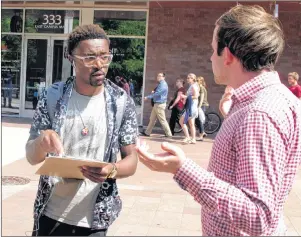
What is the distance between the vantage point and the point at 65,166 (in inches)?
86.4

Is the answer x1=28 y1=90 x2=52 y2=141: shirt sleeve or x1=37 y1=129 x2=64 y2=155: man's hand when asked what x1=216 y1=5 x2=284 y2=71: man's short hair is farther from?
x1=28 y1=90 x2=52 y2=141: shirt sleeve

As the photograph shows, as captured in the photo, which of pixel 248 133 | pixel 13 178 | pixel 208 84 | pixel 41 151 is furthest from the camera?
pixel 208 84

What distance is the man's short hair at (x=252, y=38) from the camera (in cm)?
161

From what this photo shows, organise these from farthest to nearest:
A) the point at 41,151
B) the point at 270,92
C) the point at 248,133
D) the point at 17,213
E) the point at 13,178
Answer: the point at 13,178 → the point at 17,213 → the point at 41,151 → the point at 270,92 → the point at 248,133

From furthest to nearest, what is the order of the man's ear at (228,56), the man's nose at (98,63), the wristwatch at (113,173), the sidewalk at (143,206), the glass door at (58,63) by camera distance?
the glass door at (58,63)
the sidewalk at (143,206)
the man's nose at (98,63)
the wristwatch at (113,173)
the man's ear at (228,56)

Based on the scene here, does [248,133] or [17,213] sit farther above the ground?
[248,133]

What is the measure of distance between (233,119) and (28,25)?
604 inches

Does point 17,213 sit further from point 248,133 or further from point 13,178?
point 248,133

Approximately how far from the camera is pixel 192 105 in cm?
1187

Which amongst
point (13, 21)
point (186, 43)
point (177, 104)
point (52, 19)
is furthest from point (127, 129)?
point (13, 21)

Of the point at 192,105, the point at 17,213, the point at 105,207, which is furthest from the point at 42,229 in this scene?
the point at 192,105

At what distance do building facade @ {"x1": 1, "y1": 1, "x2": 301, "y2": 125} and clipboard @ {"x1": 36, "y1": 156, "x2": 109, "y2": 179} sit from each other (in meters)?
12.1

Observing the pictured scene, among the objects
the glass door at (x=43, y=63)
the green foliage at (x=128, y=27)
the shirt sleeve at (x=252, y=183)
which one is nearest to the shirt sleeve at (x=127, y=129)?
the shirt sleeve at (x=252, y=183)

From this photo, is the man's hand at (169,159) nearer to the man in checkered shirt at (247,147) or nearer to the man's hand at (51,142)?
the man in checkered shirt at (247,147)
